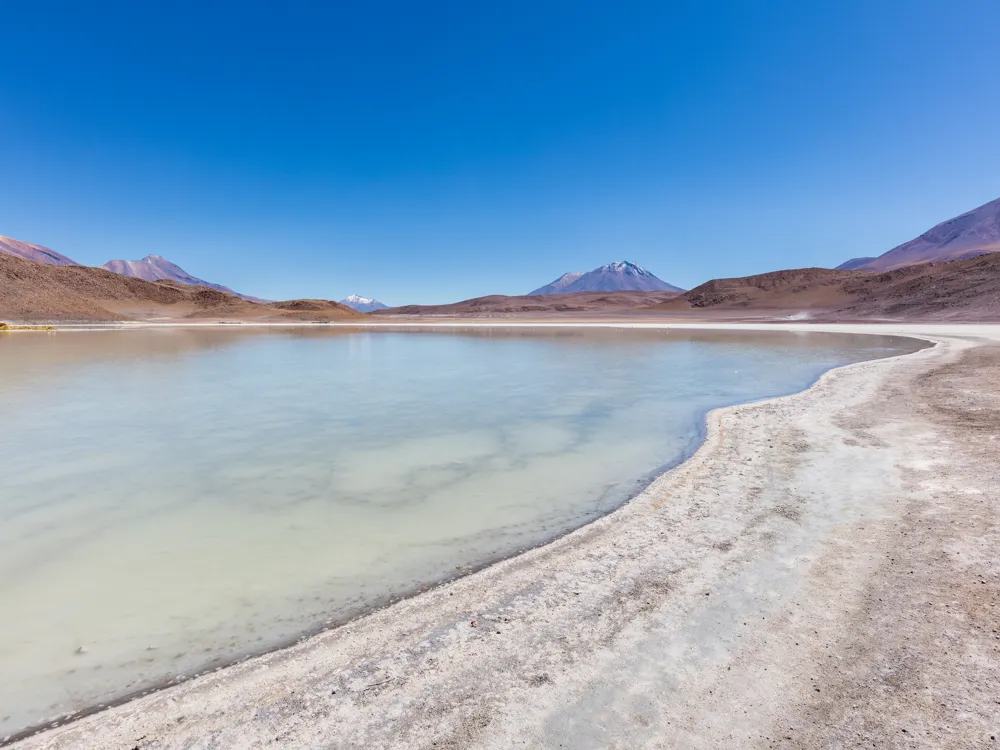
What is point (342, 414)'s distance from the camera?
33.7 ft

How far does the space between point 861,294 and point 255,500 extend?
9175 centimetres

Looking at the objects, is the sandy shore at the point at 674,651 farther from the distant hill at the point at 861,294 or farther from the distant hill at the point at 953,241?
the distant hill at the point at 953,241

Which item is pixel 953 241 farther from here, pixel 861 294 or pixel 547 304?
pixel 547 304

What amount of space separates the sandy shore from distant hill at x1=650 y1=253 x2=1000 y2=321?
2344 inches

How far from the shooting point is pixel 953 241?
171500 mm

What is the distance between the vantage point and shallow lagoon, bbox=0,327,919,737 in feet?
10.8

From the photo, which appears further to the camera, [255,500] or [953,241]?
[953,241]

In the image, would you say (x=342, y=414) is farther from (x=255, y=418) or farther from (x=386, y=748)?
(x=386, y=748)

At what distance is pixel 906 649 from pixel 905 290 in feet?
→ 264

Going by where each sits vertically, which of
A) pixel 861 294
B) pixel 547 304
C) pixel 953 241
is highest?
pixel 953 241

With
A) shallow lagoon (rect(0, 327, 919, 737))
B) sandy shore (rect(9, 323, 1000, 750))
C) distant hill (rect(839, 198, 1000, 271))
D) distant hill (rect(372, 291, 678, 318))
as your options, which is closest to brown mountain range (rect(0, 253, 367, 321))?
distant hill (rect(372, 291, 678, 318))

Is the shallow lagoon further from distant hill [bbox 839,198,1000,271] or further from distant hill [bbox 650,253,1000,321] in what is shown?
distant hill [bbox 839,198,1000,271]

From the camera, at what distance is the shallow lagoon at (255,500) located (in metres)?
3.31

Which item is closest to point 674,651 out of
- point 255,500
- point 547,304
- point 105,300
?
point 255,500
